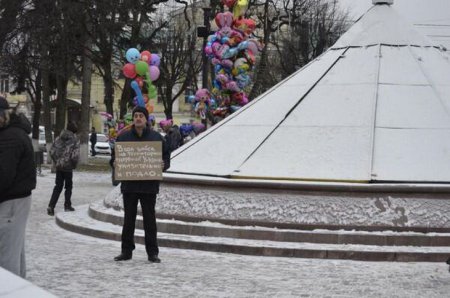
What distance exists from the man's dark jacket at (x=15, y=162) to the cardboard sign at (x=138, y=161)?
273cm

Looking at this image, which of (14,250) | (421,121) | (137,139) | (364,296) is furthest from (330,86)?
(14,250)

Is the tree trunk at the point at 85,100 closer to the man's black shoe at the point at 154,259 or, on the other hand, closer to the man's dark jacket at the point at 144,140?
the man's dark jacket at the point at 144,140

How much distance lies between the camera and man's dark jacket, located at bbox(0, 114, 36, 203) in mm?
6766

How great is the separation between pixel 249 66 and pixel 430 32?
538cm

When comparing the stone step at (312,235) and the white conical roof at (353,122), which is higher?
the white conical roof at (353,122)

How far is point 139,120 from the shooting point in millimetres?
9914

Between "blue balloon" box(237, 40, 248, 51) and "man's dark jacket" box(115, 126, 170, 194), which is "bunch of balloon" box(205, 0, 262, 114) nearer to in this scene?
"blue balloon" box(237, 40, 248, 51)

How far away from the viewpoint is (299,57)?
45.7 meters

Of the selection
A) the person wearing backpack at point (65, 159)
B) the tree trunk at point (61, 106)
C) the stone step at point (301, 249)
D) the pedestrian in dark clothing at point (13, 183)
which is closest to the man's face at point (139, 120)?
the stone step at point (301, 249)

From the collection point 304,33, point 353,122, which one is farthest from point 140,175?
point 304,33

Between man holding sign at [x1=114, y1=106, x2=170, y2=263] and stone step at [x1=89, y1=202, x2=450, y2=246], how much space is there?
1742 mm

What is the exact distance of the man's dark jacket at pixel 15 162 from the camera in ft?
22.2

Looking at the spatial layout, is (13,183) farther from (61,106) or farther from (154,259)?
(61,106)

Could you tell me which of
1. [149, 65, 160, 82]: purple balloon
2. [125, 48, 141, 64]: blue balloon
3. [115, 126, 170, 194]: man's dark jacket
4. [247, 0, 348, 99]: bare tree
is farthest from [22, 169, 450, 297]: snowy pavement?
[247, 0, 348, 99]: bare tree
